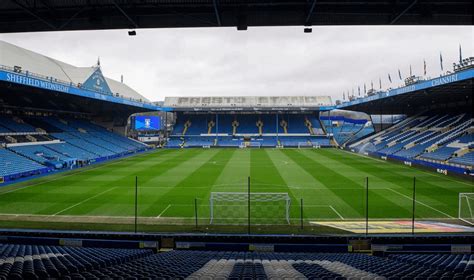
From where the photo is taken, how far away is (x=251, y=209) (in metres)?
18.4

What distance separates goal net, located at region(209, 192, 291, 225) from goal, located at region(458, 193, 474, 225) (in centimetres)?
967

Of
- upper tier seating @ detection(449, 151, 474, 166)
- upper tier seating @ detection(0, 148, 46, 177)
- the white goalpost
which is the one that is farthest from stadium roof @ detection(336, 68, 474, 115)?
upper tier seating @ detection(0, 148, 46, 177)

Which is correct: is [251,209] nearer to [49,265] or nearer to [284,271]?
[284,271]

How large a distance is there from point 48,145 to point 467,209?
43441 millimetres

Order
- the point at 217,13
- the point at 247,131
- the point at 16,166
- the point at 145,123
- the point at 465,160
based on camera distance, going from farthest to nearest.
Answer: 1. the point at 247,131
2. the point at 145,123
3. the point at 465,160
4. the point at 16,166
5. the point at 217,13

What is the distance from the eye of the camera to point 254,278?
19.1 feet

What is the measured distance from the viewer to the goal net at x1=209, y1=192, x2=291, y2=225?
1634cm

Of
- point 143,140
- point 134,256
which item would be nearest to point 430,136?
point 134,256

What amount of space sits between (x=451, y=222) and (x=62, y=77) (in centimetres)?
6522

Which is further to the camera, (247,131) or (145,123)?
(247,131)

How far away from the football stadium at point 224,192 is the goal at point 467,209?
0.50 feet

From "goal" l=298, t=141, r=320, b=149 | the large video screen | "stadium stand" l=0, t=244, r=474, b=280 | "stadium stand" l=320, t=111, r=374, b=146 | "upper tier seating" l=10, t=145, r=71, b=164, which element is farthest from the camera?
"stadium stand" l=320, t=111, r=374, b=146

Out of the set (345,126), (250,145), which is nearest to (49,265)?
(250,145)

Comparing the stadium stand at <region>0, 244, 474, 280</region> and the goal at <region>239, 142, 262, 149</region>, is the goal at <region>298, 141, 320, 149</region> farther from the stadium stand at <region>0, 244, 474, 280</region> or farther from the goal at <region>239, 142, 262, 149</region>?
the stadium stand at <region>0, 244, 474, 280</region>
